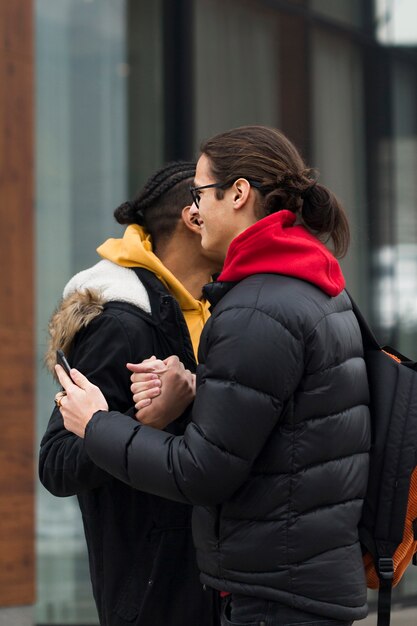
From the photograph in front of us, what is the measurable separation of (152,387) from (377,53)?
663 cm

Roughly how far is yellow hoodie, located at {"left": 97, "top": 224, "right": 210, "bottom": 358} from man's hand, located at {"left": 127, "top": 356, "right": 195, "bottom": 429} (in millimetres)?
444

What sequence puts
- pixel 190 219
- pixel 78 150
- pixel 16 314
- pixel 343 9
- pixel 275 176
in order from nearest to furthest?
pixel 275 176 < pixel 190 219 < pixel 16 314 < pixel 78 150 < pixel 343 9

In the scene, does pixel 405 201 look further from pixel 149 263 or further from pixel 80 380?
pixel 80 380

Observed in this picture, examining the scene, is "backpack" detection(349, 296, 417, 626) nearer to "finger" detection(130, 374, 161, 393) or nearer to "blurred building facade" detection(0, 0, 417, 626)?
"finger" detection(130, 374, 161, 393)

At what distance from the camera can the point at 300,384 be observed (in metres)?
2.51

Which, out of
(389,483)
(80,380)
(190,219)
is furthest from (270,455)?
(190,219)

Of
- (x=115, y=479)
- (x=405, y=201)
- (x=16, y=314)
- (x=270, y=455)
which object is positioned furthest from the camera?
(x=405, y=201)

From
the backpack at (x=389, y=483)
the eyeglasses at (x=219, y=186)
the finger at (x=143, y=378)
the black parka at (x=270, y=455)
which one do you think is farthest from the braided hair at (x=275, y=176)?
the finger at (x=143, y=378)

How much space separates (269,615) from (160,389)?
1.96 ft

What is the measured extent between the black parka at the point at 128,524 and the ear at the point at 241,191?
562mm

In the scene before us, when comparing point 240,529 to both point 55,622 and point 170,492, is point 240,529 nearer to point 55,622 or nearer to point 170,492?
point 170,492

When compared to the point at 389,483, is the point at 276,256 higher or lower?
higher

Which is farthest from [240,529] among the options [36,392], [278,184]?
[36,392]

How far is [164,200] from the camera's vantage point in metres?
3.32
